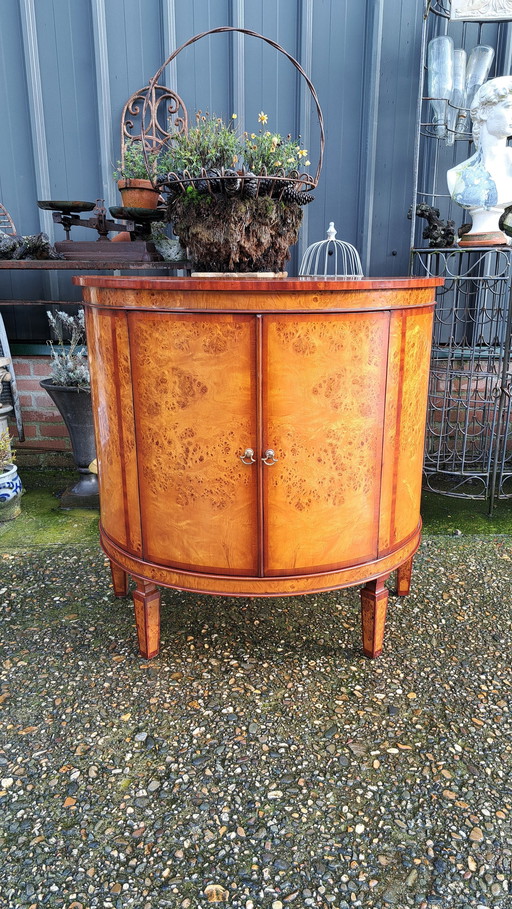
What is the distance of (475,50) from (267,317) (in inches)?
105

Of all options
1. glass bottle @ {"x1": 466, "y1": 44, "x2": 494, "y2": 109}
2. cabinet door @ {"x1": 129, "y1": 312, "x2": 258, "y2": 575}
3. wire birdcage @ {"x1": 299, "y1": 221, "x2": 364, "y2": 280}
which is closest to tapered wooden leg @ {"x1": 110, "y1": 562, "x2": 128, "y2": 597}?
cabinet door @ {"x1": 129, "y1": 312, "x2": 258, "y2": 575}

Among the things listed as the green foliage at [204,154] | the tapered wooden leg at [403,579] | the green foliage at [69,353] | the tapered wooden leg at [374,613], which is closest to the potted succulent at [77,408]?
the green foliage at [69,353]

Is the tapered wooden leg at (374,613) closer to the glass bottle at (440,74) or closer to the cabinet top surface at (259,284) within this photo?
the cabinet top surface at (259,284)

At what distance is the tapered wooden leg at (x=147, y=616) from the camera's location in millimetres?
2143

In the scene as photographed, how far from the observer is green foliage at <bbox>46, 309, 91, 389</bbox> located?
11.1 ft

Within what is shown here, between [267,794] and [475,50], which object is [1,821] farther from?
[475,50]

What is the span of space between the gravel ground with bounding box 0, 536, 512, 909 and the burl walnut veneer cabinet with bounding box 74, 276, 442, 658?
33cm

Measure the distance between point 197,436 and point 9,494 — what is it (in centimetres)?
183

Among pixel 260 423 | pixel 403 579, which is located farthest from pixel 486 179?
pixel 260 423

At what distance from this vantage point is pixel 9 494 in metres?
3.32

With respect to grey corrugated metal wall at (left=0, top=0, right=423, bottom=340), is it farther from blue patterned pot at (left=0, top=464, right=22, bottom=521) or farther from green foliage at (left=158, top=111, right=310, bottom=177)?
blue patterned pot at (left=0, top=464, right=22, bottom=521)

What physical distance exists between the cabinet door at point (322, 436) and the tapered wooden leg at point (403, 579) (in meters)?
0.64

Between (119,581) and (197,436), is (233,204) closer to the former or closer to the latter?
(197,436)

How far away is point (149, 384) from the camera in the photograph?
1903 mm
